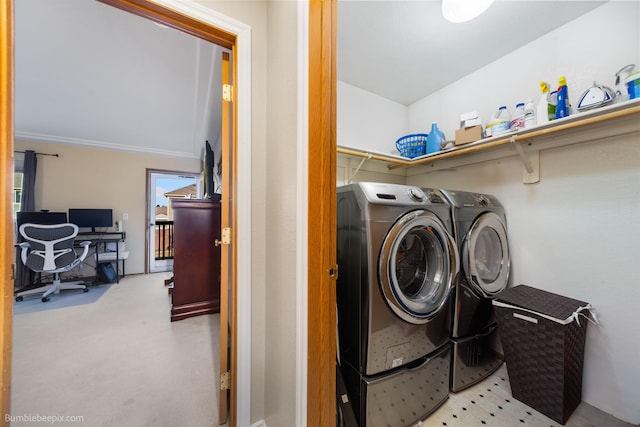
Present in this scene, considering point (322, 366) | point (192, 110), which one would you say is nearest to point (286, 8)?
point (322, 366)

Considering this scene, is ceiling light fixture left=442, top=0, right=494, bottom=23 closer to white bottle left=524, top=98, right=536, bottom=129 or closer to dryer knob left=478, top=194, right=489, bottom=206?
white bottle left=524, top=98, right=536, bottom=129

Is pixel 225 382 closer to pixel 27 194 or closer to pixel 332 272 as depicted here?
pixel 332 272

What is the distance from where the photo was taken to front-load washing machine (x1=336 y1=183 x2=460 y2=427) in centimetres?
102

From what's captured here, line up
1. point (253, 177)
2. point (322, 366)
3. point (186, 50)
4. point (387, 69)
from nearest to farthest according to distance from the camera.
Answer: point (322, 366) < point (253, 177) < point (186, 50) < point (387, 69)

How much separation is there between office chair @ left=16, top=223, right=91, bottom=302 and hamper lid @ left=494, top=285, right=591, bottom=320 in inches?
182

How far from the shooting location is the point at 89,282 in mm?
3383

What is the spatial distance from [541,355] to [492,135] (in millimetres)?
1405

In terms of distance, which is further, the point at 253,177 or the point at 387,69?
the point at 387,69

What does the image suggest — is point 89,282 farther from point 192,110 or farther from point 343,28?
point 343,28

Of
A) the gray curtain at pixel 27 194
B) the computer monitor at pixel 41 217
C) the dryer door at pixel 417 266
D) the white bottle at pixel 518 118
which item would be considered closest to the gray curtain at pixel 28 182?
the gray curtain at pixel 27 194

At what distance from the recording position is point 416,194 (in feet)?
4.00

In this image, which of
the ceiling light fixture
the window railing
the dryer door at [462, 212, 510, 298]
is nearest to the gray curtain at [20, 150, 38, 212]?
the window railing

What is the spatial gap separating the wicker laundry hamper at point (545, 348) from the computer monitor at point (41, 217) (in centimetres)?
551

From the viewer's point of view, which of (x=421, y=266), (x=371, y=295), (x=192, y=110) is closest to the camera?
(x=371, y=295)
